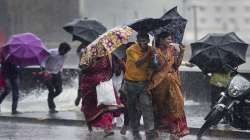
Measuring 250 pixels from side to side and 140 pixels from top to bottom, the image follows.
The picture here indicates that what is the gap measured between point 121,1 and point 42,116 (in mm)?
42013

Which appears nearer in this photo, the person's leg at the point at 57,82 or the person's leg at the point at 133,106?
the person's leg at the point at 133,106

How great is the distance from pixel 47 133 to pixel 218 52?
282 centimetres

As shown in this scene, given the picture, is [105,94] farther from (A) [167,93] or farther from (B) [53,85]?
(B) [53,85]

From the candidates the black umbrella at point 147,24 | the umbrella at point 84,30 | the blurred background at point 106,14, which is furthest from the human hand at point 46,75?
the blurred background at point 106,14

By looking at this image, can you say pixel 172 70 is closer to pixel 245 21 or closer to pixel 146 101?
pixel 146 101

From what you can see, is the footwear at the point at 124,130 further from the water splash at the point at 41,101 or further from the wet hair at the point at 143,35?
the water splash at the point at 41,101

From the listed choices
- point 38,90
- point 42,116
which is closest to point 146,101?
point 42,116

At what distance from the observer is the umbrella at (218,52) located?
10562mm

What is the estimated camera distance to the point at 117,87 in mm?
10625

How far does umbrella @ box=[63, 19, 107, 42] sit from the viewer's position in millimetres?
11891

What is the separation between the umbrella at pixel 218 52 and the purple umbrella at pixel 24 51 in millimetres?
3189

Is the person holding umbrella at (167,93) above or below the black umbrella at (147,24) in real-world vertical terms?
below

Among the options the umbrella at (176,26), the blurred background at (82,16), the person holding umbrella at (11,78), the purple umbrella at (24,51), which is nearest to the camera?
the umbrella at (176,26)

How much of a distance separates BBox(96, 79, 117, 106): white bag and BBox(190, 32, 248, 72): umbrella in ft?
5.45
